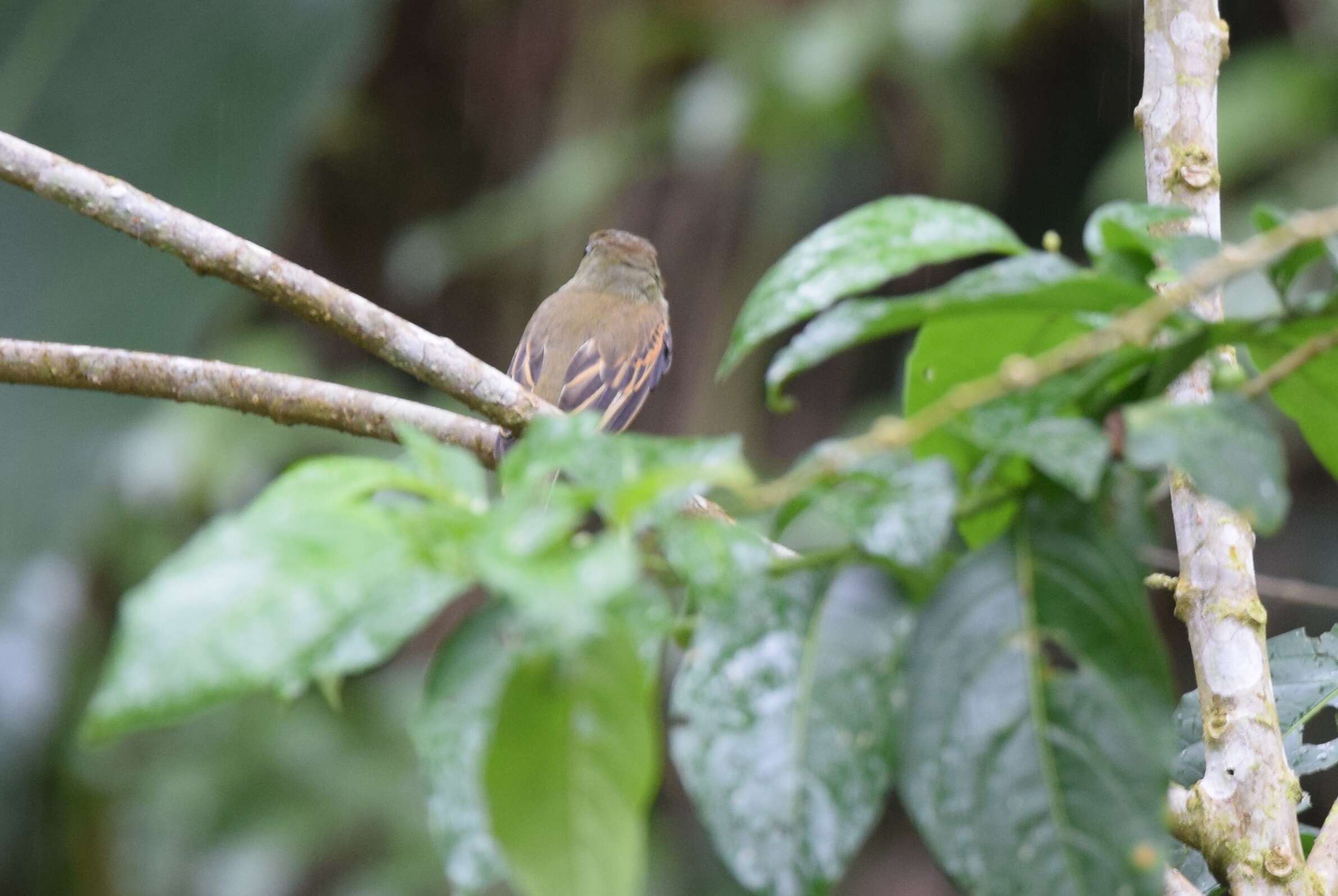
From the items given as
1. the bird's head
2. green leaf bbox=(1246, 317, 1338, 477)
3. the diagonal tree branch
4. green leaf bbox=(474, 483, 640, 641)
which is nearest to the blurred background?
the bird's head

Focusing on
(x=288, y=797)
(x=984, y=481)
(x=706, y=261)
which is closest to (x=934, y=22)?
(x=706, y=261)

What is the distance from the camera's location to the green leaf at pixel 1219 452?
0.78 metres

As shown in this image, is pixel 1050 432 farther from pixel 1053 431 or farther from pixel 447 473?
pixel 447 473

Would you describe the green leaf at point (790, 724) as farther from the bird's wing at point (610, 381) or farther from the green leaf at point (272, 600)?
the bird's wing at point (610, 381)

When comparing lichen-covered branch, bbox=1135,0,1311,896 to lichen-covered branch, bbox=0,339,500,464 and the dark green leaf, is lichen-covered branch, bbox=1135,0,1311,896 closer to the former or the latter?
the dark green leaf

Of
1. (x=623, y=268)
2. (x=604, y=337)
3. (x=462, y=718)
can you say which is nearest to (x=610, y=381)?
(x=604, y=337)

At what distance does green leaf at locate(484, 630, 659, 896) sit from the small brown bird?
10.6 ft

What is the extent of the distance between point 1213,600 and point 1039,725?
0.74 meters

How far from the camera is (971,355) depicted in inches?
39.7

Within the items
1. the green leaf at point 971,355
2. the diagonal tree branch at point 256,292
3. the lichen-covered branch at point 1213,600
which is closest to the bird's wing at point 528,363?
the diagonal tree branch at point 256,292

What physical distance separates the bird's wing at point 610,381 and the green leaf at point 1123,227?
10.2 ft

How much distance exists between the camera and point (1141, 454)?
77 centimetres

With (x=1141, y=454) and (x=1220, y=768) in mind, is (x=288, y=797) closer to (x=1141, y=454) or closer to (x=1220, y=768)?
(x=1220, y=768)

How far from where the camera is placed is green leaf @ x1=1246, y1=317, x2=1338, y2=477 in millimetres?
895
